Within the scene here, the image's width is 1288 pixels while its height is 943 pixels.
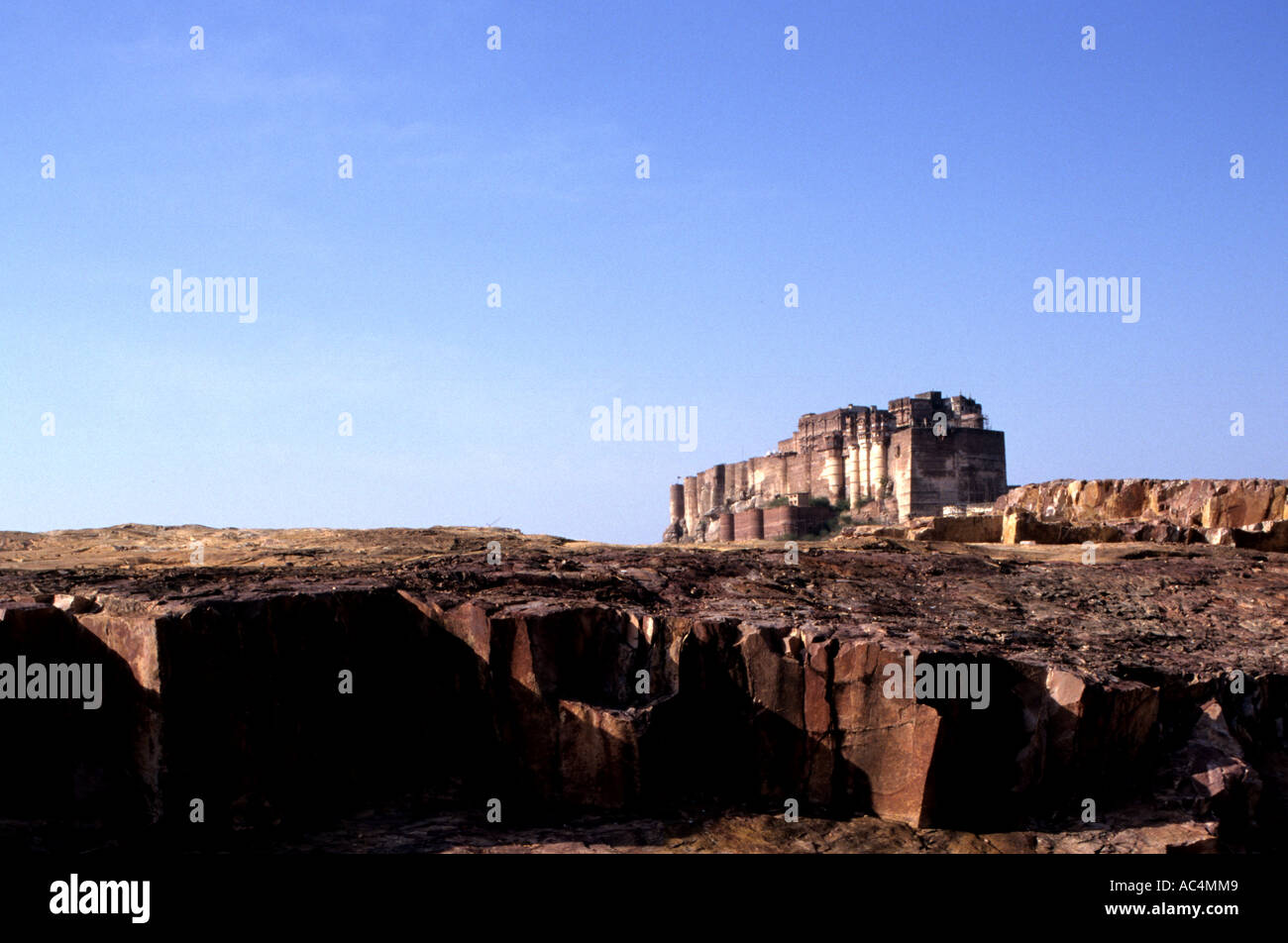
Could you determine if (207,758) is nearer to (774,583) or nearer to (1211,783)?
(774,583)

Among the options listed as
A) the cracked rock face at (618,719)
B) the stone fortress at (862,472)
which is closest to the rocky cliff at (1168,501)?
the cracked rock face at (618,719)

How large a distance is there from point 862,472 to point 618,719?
38502 mm

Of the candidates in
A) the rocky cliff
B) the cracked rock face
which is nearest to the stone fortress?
the rocky cliff

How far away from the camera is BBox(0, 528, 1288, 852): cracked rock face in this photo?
10492 mm

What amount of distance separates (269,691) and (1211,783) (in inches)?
336

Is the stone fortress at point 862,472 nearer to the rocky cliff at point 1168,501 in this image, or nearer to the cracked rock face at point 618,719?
the rocky cliff at point 1168,501

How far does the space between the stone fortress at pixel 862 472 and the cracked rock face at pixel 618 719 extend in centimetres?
2865

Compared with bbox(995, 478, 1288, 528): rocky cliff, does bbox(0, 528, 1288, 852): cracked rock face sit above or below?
below

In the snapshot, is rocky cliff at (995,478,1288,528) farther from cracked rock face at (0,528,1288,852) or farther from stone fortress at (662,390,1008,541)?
stone fortress at (662,390,1008,541)

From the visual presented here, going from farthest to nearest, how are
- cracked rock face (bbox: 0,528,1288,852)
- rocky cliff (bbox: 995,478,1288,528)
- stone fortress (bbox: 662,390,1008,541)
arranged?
stone fortress (bbox: 662,390,1008,541) → rocky cliff (bbox: 995,478,1288,528) → cracked rock face (bbox: 0,528,1288,852)

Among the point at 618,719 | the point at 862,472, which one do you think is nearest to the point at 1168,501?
the point at 618,719

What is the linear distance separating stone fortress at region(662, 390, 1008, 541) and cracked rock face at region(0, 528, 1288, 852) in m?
28.6

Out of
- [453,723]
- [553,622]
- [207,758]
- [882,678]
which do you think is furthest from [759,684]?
[207,758]
